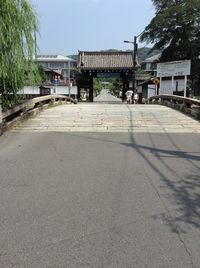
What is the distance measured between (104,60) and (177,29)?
9633 mm

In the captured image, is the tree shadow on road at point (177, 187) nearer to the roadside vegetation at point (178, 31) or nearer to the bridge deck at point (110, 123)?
the bridge deck at point (110, 123)

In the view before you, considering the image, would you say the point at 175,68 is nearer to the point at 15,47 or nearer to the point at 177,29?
the point at 15,47

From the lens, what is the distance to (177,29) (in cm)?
4588

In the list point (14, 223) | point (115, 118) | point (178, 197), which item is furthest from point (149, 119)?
point (14, 223)

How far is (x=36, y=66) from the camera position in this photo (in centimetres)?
1212

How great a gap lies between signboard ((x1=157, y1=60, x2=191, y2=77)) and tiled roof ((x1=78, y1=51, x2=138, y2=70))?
14.2m

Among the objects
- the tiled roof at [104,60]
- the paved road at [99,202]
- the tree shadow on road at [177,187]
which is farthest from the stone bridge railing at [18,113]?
the tiled roof at [104,60]

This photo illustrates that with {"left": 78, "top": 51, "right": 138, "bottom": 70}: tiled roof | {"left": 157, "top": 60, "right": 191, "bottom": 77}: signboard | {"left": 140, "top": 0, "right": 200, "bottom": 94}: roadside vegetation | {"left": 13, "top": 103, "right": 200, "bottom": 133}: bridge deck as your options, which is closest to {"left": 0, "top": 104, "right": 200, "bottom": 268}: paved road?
{"left": 13, "top": 103, "right": 200, "bottom": 133}: bridge deck

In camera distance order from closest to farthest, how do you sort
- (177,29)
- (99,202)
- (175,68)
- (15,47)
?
(99,202) → (15,47) → (175,68) → (177,29)

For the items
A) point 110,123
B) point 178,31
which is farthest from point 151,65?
point 110,123

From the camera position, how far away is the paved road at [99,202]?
141 inches

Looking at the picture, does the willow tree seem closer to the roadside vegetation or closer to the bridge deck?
the bridge deck

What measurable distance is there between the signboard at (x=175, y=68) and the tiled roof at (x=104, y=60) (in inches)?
559

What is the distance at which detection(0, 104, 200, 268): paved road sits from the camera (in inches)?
141
